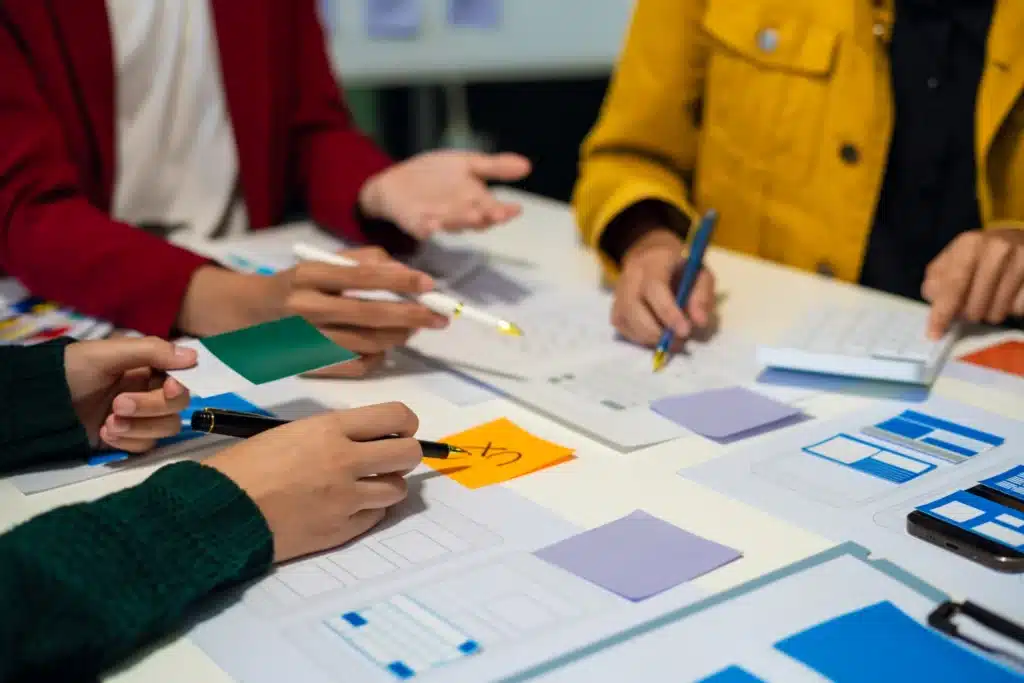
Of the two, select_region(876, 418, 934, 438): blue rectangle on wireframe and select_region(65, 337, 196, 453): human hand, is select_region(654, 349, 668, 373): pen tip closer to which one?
select_region(876, 418, 934, 438): blue rectangle on wireframe

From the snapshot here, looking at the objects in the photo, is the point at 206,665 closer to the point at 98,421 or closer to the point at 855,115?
the point at 98,421

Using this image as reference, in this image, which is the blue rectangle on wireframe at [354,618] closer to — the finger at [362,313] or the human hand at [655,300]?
the finger at [362,313]

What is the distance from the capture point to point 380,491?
2.20 ft

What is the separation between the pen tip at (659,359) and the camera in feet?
3.16

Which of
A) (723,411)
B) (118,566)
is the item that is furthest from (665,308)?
(118,566)

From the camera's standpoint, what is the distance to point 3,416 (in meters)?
0.72

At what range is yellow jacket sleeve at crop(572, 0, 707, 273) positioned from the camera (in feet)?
4.31

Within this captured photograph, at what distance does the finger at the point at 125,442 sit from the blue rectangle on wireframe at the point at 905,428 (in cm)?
57

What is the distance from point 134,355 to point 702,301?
56 centimetres

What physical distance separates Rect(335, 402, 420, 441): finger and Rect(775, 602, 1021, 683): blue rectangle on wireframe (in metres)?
0.29

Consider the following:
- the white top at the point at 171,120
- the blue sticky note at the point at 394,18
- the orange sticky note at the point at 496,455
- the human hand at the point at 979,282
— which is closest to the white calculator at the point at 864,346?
the human hand at the point at 979,282

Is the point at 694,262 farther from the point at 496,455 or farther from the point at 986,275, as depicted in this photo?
the point at 496,455

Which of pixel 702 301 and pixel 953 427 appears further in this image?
pixel 702 301

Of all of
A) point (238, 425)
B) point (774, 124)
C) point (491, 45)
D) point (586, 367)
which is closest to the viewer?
point (238, 425)
